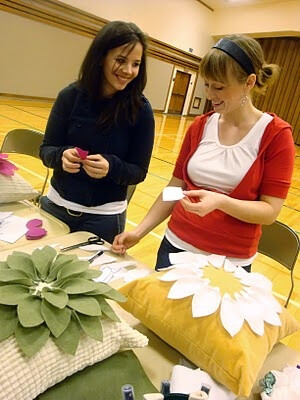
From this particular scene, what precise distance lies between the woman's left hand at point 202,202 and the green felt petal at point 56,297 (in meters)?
0.41

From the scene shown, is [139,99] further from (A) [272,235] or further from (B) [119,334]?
(B) [119,334]

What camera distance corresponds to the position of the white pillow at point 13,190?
1144 mm

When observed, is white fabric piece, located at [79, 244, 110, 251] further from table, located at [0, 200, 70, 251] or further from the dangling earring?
the dangling earring

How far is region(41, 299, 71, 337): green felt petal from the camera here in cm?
52

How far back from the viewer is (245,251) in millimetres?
1085

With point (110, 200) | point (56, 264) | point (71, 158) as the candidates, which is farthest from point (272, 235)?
point (56, 264)

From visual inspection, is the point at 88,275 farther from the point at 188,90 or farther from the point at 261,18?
the point at 188,90

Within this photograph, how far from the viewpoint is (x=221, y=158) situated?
3.47 feet

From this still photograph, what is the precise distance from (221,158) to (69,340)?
2.42ft

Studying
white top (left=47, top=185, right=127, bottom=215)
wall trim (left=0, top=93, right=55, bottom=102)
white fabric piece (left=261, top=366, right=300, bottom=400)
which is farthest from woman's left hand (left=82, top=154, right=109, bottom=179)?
wall trim (left=0, top=93, right=55, bottom=102)

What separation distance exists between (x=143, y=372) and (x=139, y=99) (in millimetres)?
998

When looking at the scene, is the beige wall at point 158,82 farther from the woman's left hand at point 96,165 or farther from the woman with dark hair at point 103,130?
the woman's left hand at point 96,165

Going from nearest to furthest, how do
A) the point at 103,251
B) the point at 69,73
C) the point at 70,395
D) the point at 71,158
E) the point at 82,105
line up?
the point at 70,395, the point at 103,251, the point at 71,158, the point at 82,105, the point at 69,73

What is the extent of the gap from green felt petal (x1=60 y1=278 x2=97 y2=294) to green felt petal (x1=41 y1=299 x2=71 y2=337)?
0.13 feet
